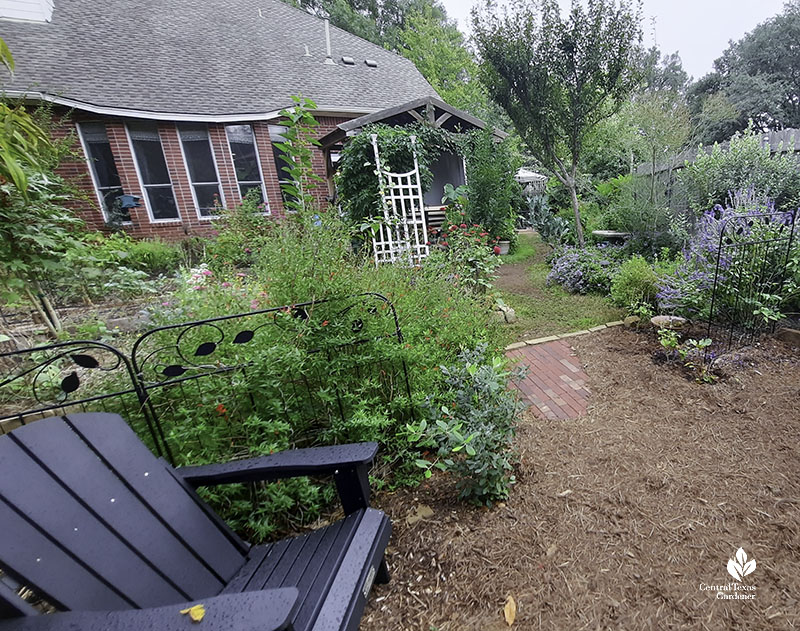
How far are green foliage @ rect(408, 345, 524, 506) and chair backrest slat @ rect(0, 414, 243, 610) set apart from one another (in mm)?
948

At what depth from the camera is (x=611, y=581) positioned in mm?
1446

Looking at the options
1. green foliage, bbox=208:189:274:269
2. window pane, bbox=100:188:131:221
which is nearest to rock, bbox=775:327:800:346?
green foliage, bbox=208:189:274:269

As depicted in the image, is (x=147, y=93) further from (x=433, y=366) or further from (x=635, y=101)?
(x=635, y=101)

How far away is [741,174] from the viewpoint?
5910 mm

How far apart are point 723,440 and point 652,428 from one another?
36 centimetres

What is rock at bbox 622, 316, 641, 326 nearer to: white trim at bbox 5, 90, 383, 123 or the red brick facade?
white trim at bbox 5, 90, 383, 123

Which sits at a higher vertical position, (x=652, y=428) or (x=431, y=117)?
(x=431, y=117)

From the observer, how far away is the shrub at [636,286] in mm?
4219

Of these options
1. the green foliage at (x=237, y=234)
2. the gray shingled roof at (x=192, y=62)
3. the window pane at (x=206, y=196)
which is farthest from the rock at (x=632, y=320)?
the window pane at (x=206, y=196)

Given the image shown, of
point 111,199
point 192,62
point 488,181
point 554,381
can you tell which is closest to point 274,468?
point 554,381

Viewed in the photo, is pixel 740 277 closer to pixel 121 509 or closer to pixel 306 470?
pixel 306 470

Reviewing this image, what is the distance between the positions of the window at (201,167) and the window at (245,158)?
1.62 feet

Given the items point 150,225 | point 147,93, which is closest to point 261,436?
point 150,225

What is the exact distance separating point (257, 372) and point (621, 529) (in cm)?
188
